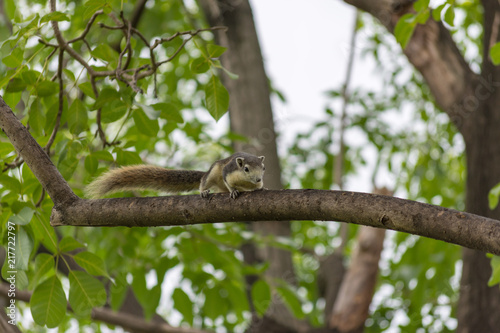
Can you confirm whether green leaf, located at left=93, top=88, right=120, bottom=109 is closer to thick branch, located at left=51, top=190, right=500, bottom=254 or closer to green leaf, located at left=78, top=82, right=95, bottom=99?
green leaf, located at left=78, top=82, right=95, bottom=99

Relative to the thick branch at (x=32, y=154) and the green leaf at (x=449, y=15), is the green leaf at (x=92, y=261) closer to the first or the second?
the thick branch at (x=32, y=154)

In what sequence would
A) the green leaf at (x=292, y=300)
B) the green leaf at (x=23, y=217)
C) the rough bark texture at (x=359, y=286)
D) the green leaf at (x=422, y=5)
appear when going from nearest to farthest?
the green leaf at (x=23, y=217)
the green leaf at (x=422, y=5)
the green leaf at (x=292, y=300)
the rough bark texture at (x=359, y=286)

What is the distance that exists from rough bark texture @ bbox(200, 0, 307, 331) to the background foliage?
0.42m

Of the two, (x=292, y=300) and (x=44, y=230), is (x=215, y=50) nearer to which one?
(x=44, y=230)

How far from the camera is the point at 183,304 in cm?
356

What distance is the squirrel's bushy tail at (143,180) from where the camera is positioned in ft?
8.75

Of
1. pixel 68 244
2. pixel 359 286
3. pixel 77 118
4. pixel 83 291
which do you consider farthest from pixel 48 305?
pixel 359 286

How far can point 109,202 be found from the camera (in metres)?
2.15

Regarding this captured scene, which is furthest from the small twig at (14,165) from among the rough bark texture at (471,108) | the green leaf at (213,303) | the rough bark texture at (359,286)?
the rough bark texture at (359,286)

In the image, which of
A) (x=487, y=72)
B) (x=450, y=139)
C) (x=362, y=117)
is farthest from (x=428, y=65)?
(x=450, y=139)

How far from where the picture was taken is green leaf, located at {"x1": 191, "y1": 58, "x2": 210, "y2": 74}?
247 cm

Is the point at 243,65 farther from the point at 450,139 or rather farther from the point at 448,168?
the point at 448,168

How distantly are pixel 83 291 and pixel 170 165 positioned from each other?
6.86ft

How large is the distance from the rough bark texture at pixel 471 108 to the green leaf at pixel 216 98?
210 centimetres
